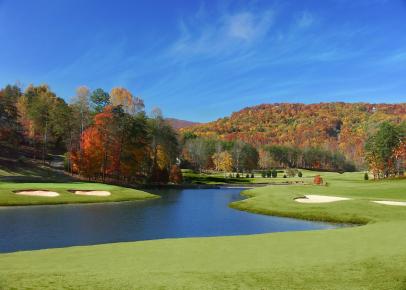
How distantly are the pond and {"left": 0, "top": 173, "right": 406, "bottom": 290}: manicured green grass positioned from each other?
20.7 feet

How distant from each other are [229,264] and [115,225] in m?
20.1

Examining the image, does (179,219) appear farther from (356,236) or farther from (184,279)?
(184,279)

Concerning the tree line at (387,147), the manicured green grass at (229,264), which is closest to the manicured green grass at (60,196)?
the manicured green grass at (229,264)

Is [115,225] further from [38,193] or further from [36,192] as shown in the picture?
[36,192]

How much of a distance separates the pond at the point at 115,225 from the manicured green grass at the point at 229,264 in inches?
249

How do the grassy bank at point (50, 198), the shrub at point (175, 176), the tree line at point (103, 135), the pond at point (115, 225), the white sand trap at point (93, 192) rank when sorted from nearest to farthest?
the pond at point (115, 225), the grassy bank at point (50, 198), the white sand trap at point (93, 192), the tree line at point (103, 135), the shrub at point (175, 176)

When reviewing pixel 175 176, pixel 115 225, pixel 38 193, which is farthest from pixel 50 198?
pixel 175 176

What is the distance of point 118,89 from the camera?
103m

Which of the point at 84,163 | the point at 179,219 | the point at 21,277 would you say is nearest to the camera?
the point at 21,277

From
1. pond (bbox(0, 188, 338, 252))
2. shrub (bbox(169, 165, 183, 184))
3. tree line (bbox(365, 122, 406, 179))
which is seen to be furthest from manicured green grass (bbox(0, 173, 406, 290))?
tree line (bbox(365, 122, 406, 179))

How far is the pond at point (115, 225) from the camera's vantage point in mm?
27516

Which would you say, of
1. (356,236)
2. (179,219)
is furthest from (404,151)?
(356,236)

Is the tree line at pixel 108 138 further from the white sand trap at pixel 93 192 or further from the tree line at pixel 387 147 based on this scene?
the white sand trap at pixel 93 192

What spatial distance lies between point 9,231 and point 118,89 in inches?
3014
